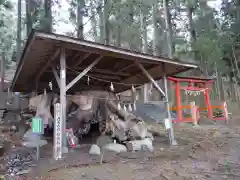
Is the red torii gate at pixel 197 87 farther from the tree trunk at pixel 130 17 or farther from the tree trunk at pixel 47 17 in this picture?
A: the tree trunk at pixel 47 17

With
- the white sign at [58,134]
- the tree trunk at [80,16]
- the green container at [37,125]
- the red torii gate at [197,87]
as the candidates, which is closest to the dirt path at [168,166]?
the white sign at [58,134]

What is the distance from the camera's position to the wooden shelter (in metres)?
5.48

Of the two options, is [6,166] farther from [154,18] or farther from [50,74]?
[154,18]

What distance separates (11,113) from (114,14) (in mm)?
13630

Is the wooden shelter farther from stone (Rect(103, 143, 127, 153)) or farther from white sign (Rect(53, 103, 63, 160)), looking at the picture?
stone (Rect(103, 143, 127, 153))

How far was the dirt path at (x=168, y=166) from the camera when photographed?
4.10 metres

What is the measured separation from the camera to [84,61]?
25.1 ft

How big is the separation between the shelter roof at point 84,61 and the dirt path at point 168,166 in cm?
315

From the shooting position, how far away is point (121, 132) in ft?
23.0

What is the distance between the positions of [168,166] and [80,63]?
4881mm

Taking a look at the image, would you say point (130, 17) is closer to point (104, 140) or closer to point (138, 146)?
point (104, 140)

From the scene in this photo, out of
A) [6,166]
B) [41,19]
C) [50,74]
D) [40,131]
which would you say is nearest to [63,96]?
[40,131]

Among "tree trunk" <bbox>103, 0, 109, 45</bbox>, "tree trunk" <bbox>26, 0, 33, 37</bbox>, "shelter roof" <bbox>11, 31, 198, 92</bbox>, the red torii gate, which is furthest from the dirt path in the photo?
"tree trunk" <bbox>26, 0, 33, 37</bbox>

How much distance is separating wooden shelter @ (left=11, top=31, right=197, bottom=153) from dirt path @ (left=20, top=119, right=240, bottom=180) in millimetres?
1745
